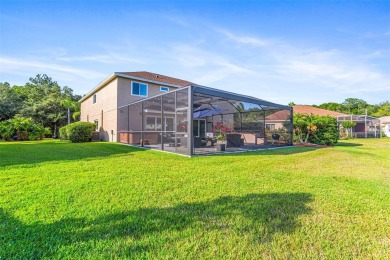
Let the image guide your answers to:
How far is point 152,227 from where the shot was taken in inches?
91.1

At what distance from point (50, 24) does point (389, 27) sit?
16.2 metres

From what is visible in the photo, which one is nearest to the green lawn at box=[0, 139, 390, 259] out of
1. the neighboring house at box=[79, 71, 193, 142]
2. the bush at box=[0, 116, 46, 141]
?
the neighboring house at box=[79, 71, 193, 142]

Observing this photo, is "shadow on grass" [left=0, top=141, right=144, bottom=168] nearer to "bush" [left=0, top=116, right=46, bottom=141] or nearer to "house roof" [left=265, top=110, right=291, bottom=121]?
"house roof" [left=265, top=110, right=291, bottom=121]

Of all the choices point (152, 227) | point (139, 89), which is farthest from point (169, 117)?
point (152, 227)

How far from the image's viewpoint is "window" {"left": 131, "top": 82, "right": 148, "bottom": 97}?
14.7 meters

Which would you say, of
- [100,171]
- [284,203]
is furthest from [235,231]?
[100,171]

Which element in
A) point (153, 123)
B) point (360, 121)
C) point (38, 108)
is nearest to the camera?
point (153, 123)

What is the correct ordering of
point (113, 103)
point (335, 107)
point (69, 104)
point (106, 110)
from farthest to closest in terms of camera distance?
point (335, 107)
point (69, 104)
point (106, 110)
point (113, 103)

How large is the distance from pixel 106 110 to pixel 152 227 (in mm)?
15455

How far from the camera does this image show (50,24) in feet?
29.2

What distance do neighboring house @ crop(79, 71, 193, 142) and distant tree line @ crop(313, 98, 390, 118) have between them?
48.5 m

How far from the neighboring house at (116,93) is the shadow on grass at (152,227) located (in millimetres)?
12368

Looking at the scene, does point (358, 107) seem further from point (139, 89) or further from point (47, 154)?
point (47, 154)

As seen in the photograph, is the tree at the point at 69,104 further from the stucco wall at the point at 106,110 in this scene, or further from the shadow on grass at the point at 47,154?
the shadow on grass at the point at 47,154
